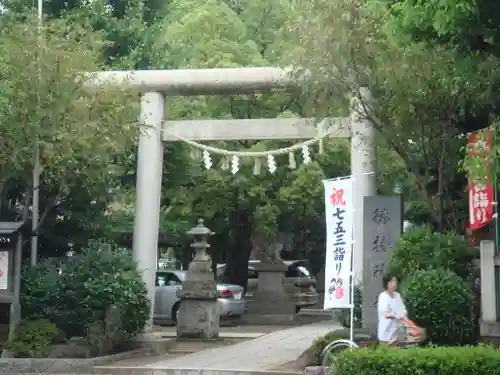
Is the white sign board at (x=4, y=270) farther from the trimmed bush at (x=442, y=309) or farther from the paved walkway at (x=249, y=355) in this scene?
the trimmed bush at (x=442, y=309)

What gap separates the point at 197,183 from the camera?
24.1 metres

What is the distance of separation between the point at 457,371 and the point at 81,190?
1045 cm

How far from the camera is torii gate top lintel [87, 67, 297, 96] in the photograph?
16.8 meters

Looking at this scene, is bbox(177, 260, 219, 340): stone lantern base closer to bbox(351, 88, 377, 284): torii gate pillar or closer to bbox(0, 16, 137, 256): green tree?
bbox(351, 88, 377, 284): torii gate pillar

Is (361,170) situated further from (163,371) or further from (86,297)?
(86,297)

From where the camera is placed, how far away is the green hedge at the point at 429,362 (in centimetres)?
934

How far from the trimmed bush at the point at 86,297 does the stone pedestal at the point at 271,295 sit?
38.6ft

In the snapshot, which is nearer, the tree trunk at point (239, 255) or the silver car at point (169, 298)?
→ the silver car at point (169, 298)

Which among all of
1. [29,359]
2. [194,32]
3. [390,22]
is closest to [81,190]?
[29,359]

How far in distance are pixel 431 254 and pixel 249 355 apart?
4.66 metres

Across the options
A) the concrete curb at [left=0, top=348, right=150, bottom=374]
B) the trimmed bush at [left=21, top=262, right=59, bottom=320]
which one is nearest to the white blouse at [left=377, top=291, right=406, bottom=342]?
the concrete curb at [left=0, top=348, right=150, bottom=374]

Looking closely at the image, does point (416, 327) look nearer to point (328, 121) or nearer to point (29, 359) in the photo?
point (328, 121)

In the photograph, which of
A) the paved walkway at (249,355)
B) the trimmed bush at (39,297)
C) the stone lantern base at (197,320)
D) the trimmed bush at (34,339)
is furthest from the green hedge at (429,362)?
the stone lantern base at (197,320)

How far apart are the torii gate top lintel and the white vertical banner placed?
4355 mm
